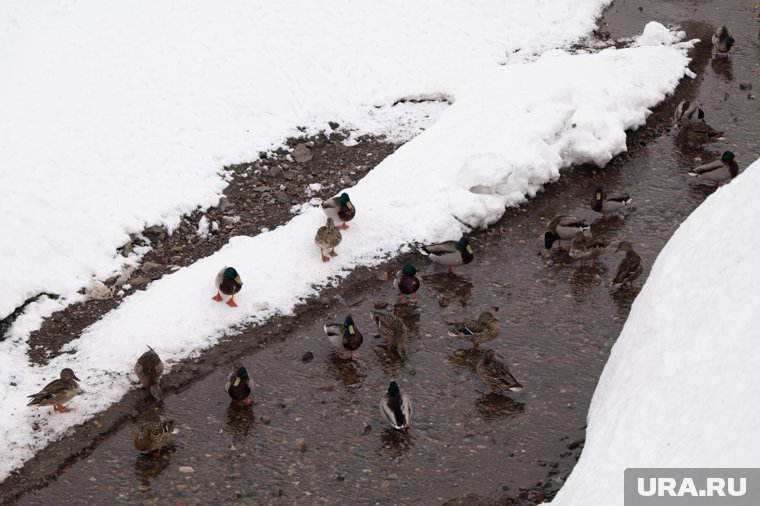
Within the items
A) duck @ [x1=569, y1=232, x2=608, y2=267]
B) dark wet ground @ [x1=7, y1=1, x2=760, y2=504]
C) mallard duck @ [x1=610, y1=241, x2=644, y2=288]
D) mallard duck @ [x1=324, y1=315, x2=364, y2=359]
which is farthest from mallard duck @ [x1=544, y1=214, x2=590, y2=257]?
mallard duck @ [x1=324, y1=315, x2=364, y2=359]

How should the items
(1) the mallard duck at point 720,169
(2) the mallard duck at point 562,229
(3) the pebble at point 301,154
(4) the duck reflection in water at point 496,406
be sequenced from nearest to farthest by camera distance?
(4) the duck reflection in water at point 496,406
(2) the mallard duck at point 562,229
(1) the mallard duck at point 720,169
(3) the pebble at point 301,154

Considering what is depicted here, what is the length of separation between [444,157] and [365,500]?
779 centimetres

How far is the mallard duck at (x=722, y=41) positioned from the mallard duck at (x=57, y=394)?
17967mm

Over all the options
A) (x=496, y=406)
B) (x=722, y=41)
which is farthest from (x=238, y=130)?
(x=722, y=41)

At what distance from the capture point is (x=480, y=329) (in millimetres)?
11516

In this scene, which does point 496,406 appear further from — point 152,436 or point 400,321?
point 152,436

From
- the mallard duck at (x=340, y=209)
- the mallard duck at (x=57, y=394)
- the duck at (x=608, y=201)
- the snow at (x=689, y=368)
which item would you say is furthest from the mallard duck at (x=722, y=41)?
the mallard duck at (x=57, y=394)

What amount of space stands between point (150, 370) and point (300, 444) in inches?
91.8

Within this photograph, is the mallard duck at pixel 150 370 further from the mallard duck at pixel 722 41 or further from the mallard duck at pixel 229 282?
the mallard duck at pixel 722 41

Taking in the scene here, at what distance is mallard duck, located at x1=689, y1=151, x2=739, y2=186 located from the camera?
1504 cm

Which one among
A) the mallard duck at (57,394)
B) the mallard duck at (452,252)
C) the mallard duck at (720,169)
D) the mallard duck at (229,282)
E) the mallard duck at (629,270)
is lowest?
the mallard duck at (57,394)

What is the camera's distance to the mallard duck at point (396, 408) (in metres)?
10.1

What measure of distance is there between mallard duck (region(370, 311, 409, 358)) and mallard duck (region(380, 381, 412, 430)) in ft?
4.27

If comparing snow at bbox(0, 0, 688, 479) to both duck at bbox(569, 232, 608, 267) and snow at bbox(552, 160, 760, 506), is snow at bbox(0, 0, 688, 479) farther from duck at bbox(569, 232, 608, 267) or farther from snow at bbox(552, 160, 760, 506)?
snow at bbox(552, 160, 760, 506)
